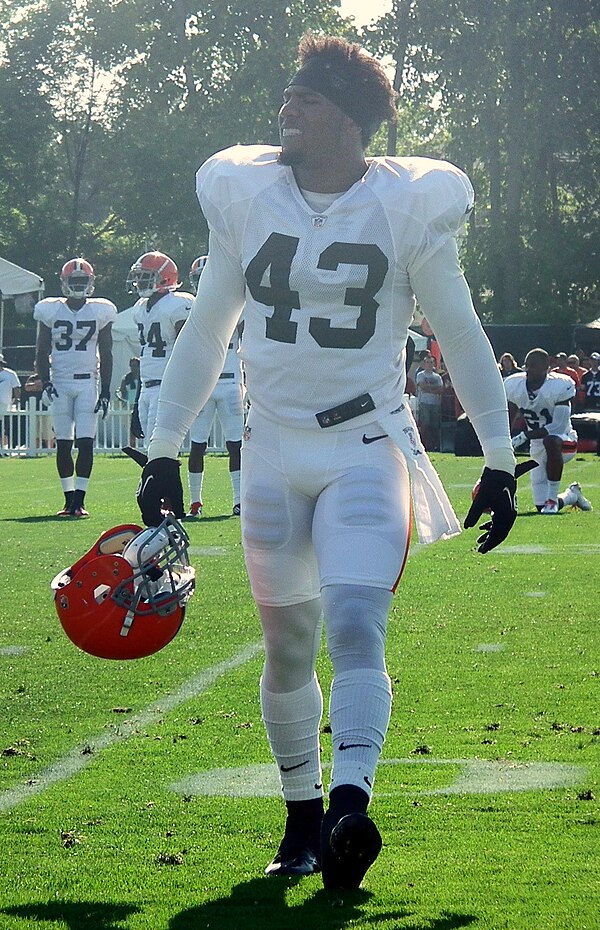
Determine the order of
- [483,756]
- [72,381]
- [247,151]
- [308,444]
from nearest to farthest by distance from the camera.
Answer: [308,444]
[247,151]
[483,756]
[72,381]

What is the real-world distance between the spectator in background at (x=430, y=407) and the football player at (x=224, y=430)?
11.7m

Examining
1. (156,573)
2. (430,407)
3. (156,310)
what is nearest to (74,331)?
(156,310)

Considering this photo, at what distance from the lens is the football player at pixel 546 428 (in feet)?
46.1

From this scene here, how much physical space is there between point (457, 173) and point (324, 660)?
3106mm

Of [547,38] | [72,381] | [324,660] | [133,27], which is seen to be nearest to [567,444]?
[72,381]

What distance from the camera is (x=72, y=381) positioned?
1327 cm

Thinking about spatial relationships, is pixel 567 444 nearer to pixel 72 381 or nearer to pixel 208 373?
pixel 72 381

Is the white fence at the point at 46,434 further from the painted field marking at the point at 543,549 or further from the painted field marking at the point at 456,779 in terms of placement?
the painted field marking at the point at 456,779

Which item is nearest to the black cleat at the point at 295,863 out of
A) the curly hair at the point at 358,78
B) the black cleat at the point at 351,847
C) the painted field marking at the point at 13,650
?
the black cleat at the point at 351,847

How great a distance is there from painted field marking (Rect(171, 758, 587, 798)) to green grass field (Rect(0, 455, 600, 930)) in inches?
0.4

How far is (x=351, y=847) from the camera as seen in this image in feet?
10.2

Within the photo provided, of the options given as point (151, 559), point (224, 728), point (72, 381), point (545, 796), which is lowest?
point (72, 381)

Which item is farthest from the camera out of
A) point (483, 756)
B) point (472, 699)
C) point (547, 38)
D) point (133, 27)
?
point (133, 27)

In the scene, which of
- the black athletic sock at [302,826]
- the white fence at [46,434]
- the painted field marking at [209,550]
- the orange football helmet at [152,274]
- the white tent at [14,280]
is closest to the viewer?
the black athletic sock at [302,826]
